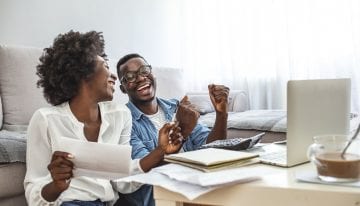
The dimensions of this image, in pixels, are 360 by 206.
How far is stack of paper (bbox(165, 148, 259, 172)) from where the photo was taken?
770mm

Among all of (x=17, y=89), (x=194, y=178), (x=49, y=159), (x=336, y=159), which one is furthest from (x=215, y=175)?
(x=17, y=89)

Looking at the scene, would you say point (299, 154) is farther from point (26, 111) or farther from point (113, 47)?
Result: point (113, 47)

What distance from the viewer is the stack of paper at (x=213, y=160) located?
30.3 inches

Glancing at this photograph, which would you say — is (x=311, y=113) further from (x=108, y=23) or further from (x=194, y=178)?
(x=108, y=23)

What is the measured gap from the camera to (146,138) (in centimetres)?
130

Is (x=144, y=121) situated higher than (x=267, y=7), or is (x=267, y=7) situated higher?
(x=267, y=7)

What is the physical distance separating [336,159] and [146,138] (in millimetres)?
721

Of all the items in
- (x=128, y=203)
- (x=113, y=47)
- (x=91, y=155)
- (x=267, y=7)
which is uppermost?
(x=267, y=7)

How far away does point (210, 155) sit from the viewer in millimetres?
835

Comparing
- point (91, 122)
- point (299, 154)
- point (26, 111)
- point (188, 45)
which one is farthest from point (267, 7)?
point (299, 154)

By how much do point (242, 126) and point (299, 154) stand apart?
1040 millimetres

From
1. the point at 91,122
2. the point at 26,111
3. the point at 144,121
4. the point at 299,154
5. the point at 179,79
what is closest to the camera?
the point at 299,154

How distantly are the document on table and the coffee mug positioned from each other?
40 cm

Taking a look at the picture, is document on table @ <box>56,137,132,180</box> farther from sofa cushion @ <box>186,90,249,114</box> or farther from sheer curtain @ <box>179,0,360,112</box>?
sheer curtain @ <box>179,0,360,112</box>
